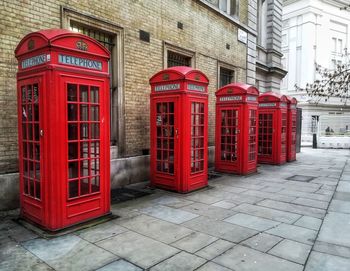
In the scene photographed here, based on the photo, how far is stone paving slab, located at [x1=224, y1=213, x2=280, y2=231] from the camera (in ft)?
15.5

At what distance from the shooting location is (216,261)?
3.54 meters

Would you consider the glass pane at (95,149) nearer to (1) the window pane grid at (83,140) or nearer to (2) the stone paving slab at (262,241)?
(1) the window pane grid at (83,140)

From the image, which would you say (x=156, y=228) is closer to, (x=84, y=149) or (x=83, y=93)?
(x=84, y=149)

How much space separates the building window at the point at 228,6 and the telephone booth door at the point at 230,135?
4.71 m

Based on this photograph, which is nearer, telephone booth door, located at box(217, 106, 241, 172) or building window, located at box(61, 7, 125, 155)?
building window, located at box(61, 7, 125, 155)

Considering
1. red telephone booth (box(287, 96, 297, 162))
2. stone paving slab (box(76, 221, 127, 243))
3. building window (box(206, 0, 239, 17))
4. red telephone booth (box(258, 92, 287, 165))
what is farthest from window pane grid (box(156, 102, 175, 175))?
red telephone booth (box(287, 96, 297, 162))

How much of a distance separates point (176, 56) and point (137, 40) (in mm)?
2089

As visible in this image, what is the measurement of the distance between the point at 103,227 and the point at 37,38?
116 inches

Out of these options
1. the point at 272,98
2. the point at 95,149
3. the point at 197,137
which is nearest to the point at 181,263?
the point at 95,149

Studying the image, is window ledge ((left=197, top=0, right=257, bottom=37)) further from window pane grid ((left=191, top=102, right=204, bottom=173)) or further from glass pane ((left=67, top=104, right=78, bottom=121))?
glass pane ((left=67, top=104, right=78, bottom=121))

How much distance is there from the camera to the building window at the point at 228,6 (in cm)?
1171

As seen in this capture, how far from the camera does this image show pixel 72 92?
460cm

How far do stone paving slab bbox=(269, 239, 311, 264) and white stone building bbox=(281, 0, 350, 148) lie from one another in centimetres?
3010

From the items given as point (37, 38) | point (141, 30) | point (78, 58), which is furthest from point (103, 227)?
point (141, 30)
